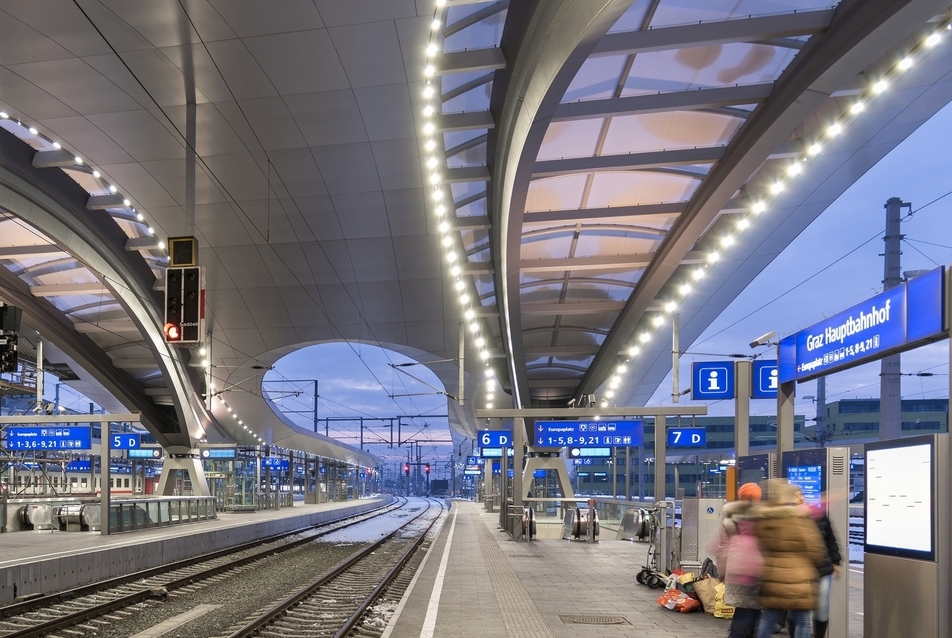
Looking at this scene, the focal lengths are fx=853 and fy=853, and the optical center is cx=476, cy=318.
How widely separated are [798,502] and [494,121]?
1358 centimetres

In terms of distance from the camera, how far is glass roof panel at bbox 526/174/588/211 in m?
21.3

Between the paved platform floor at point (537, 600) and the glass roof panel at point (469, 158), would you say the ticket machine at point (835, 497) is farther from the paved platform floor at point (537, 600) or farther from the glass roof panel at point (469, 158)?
the glass roof panel at point (469, 158)

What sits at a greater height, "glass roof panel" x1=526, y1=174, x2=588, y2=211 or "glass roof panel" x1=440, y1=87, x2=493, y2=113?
"glass roof panel" x1=440, y1=87, x2=493, y2=113

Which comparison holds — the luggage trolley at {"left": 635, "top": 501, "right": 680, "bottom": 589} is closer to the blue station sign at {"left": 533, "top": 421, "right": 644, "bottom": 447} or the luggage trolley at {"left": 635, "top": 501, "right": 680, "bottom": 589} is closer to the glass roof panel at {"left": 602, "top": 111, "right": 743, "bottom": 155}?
the glass roof panel at {"left": 602, "top": 111, "right": 743, "bottom": 155}

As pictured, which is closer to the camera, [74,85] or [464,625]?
[464,625]

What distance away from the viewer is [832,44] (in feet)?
40.9

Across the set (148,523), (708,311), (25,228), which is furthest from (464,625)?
(708,311)

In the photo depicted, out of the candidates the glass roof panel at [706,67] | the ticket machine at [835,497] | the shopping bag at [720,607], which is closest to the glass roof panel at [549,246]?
the glass roof panel at [706,67]

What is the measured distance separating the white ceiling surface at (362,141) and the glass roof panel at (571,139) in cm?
6

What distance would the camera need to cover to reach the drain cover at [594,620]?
32.4 feet

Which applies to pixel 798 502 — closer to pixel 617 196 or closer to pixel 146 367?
pixel 617 196

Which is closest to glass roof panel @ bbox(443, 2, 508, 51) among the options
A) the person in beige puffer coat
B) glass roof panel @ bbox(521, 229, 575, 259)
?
glass roof panel @ bbox(521, 229, 575, 259)

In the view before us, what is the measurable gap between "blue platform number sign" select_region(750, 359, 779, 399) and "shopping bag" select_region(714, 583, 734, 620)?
3.66 meters

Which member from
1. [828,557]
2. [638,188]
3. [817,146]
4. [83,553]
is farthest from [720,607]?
[638,188]
